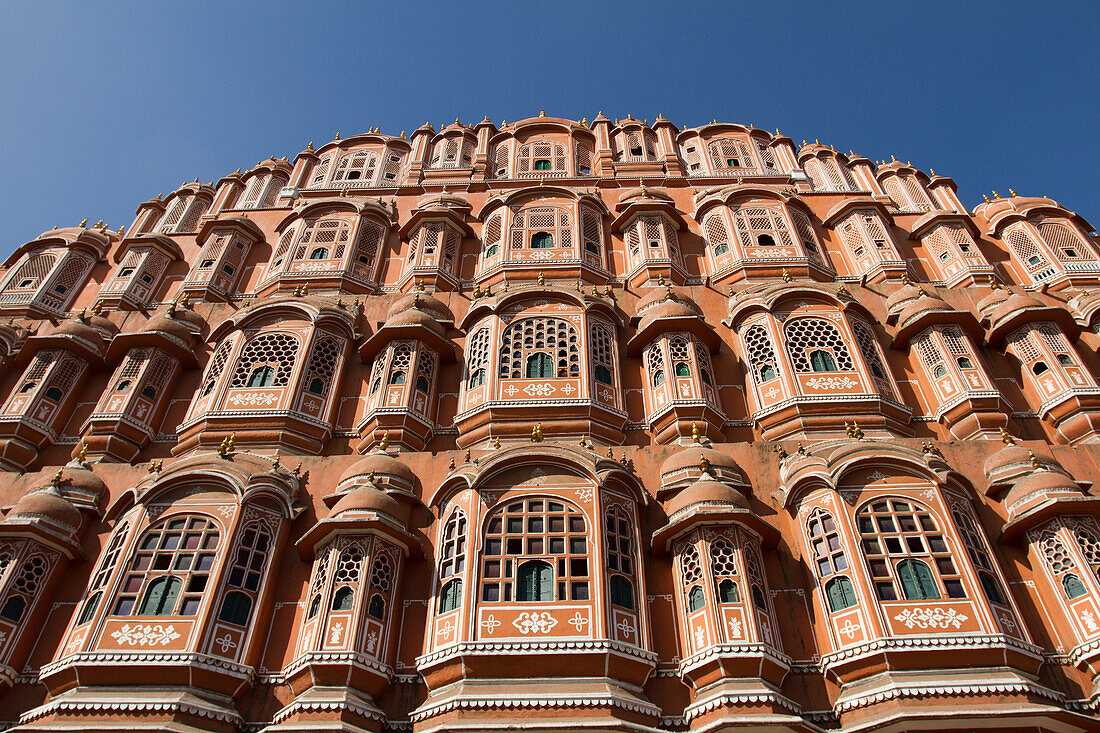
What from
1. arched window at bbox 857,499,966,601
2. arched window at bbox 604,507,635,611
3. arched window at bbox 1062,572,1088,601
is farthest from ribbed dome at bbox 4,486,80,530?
arched window at bbox 1062,572,1088,601

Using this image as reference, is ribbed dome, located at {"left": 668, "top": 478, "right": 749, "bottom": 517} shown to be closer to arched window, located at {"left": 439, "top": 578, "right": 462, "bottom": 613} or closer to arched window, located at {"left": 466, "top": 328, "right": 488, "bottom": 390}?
arched window, located at {"left": 439, "top": 578, "right": 462, "bottom": 613}

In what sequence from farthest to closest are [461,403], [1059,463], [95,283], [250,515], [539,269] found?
[95,283] < [539,269] < [461,403] < [1059,463] < [250,515]

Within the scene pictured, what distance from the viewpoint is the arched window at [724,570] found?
13086 millimetres

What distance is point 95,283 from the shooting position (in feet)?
80.6

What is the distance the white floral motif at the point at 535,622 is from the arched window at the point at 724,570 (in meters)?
2.67

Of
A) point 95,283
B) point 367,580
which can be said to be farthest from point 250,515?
Result: point 95,283

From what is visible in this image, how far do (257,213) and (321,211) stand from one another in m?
2.98

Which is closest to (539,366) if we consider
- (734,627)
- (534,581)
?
(534,581)

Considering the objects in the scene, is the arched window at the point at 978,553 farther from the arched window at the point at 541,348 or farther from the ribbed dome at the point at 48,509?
the ribbed dome at the point at 48,509

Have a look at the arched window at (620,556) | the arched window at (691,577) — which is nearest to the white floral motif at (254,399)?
the arched window at (620,556)

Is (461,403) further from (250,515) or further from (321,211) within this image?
(321,211)

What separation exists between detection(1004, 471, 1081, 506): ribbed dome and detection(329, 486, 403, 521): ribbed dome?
10.9m

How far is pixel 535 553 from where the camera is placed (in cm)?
1384

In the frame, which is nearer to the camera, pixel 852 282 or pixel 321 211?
Result: pixel 852 282
